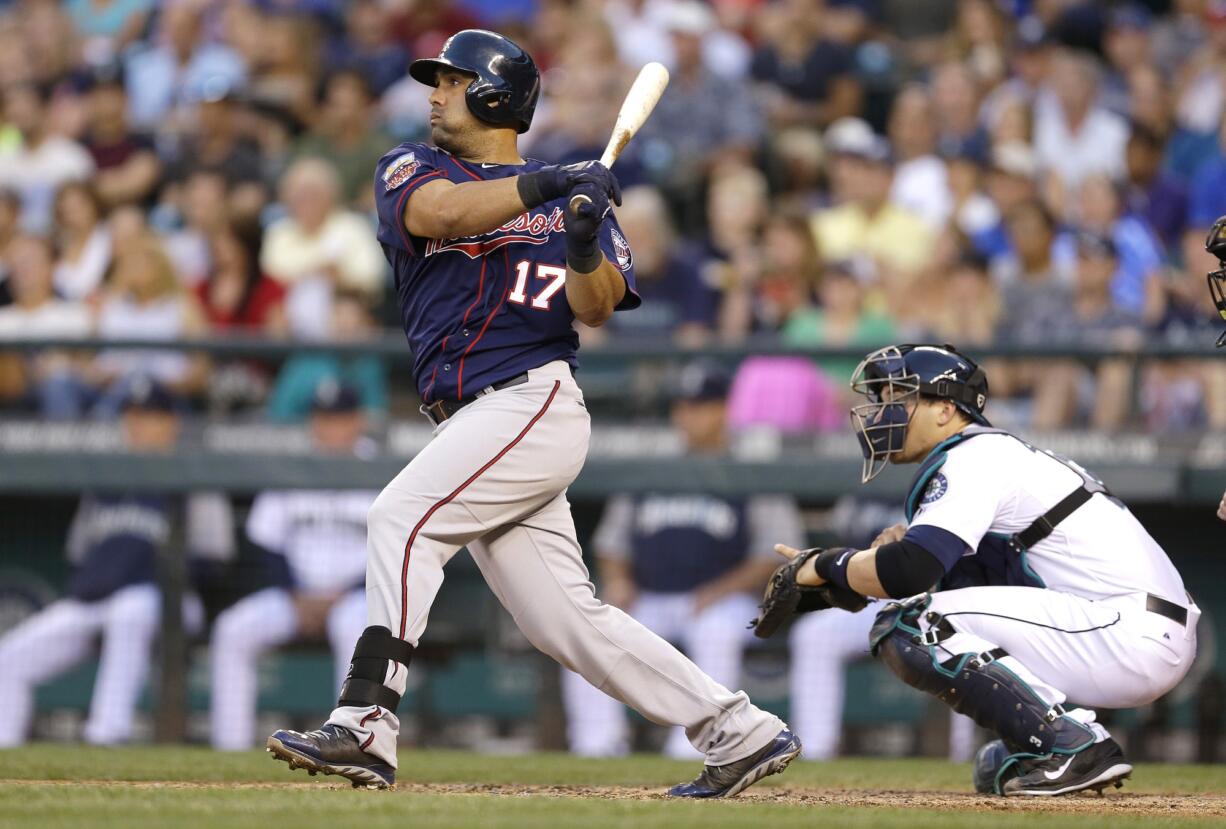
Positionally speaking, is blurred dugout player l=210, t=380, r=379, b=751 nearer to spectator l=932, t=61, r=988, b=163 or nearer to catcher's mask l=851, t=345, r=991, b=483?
catcher's mask l=851, t=345, r=991, b=483

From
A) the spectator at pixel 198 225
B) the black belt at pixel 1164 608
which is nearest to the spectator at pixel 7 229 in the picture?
the spectator at pixel 198 225

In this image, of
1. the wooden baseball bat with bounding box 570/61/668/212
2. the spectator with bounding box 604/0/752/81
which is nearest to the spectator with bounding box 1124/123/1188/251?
the spectator with bounding box 604/0/752/81

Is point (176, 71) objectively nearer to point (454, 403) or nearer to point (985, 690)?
point (454, 403)

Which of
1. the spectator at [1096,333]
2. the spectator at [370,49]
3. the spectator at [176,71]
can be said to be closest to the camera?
the spectator at [1096,333]

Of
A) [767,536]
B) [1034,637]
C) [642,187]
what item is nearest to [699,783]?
[1034,637]

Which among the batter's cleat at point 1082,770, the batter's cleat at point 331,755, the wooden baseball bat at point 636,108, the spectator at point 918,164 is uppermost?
the spectator at point 918,164

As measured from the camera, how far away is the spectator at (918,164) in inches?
376

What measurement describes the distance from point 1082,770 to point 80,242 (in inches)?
281

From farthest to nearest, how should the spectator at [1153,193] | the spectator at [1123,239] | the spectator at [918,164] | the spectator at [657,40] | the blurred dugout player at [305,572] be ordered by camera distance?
the spectator at [657,40] → the spectator at [918,164] → the spectator at [1153,193] → the spectator at [1123,239] → the blurred dugout player at [305,572]

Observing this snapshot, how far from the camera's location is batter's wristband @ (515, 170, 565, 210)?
13.6ft

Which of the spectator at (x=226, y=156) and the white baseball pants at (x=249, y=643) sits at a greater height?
the spectator at (x=226, y=156)

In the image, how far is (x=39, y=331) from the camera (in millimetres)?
9156

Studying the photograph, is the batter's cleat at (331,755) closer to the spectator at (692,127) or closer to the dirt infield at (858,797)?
the dirt infield at (858,797)

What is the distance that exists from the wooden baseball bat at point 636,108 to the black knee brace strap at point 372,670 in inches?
50.3
